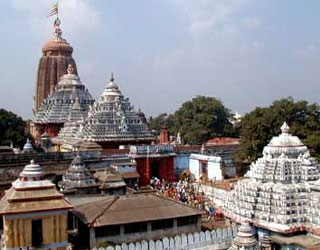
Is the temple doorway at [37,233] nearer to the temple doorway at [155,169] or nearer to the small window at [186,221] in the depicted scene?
the small window at [186,221]

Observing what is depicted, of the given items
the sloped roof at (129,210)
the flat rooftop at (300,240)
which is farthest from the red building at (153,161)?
the flat rooftop at (300,240)

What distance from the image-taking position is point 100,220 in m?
20.3

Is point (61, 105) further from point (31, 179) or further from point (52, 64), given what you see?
point (31, 179)

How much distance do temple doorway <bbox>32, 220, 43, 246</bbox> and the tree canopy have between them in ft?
158

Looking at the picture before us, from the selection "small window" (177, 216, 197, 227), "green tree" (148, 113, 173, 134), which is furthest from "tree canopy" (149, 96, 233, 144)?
"small window" (177, 216, 197, 227)

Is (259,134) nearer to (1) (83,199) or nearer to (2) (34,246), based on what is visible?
(1) (83,199)

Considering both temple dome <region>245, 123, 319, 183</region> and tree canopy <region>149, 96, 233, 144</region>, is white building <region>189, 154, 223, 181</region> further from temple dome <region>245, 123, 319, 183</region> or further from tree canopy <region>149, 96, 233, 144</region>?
tree canopy <region>149, 96, 233, 144</region>

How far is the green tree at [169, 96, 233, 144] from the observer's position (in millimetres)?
66750

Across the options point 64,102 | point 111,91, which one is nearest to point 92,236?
point 111,91

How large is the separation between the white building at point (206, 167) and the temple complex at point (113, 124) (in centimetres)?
520

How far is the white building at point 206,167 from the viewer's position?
135ft

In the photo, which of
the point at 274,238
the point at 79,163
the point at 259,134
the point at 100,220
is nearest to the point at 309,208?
the point at 274,238

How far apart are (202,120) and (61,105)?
19.8 m

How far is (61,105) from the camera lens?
61031 millimetres
